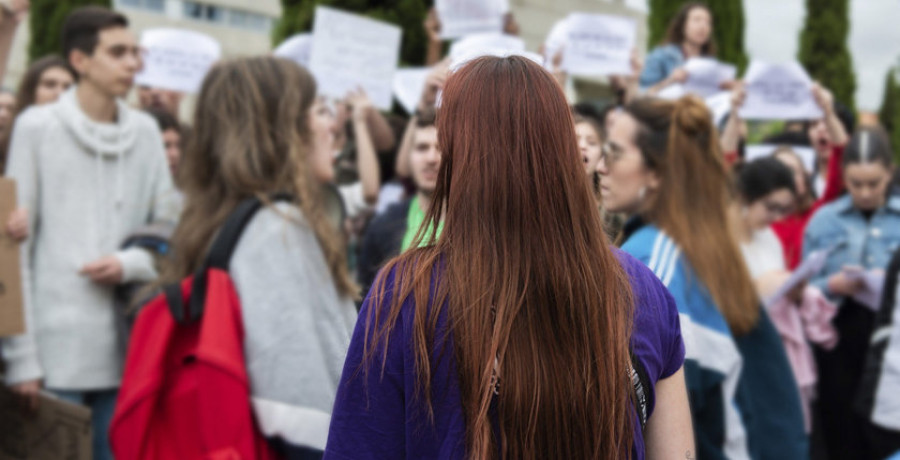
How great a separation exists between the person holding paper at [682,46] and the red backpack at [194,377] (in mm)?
4571

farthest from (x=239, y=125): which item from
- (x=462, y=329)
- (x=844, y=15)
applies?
(x=844, y=15)

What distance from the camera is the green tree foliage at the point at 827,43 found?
19109mm

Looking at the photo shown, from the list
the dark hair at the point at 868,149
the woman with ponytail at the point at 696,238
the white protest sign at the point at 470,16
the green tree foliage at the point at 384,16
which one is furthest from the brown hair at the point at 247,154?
the green tree foliage at the point at 384,16

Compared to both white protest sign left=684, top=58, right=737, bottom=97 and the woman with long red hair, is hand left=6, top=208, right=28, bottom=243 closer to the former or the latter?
the woman with long red hair

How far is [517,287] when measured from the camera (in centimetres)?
135

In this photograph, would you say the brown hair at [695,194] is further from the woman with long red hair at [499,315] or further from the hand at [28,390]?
the hand at [28,390]

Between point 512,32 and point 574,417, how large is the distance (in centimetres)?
451

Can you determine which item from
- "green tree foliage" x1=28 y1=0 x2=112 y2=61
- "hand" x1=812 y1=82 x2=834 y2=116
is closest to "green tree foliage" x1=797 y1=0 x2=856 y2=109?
"hand" x1=812 y1=82 x2=834 y2=116

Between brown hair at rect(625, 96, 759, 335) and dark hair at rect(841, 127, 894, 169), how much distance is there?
2743 millimetres

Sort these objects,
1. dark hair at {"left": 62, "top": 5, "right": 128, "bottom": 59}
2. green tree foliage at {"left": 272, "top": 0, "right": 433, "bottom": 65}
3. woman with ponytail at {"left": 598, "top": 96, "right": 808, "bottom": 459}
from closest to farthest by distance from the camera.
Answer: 1. woman with ponytail at {"left": 598, "top": 96, "right": 808, "bottom": 459}
2. dark hair at {"left": 62, "top": 5, "right": 128, "bottom": 59}
3. green tree foliage at {"left": 272, "top": 0, "right": 433, "bottom": 65}

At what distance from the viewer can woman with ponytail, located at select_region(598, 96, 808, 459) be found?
2.71 meters

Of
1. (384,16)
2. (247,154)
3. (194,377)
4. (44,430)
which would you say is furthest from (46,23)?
(194,377)

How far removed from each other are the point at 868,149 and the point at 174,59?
170 inches

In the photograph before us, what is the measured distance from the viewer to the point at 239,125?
2.86m
